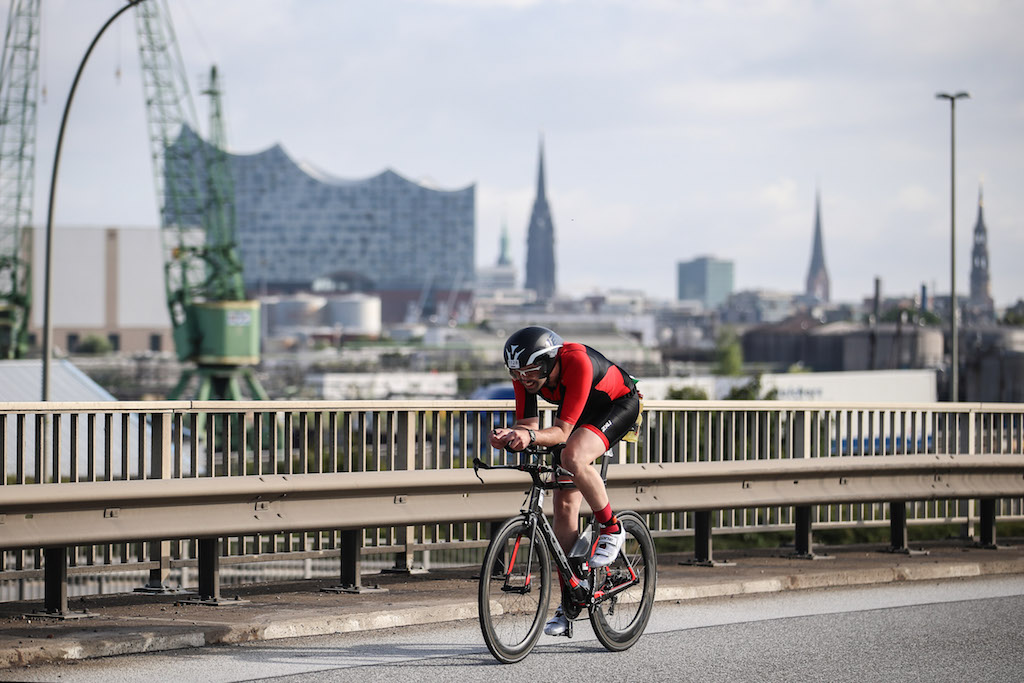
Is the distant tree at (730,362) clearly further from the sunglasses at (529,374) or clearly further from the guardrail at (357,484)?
the sunglasses at (529,374)

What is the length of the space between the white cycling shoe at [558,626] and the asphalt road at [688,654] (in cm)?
19

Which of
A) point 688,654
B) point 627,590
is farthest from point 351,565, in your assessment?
point 688,654

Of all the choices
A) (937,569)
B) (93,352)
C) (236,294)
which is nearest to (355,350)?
(93,352)

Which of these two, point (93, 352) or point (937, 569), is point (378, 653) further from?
point (93, 352)

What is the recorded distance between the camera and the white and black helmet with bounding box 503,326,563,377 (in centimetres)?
689

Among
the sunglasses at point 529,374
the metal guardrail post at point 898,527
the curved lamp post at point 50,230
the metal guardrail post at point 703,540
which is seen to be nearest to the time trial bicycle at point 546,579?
the sunglasses at point 529,374

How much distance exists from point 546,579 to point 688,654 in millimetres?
1010

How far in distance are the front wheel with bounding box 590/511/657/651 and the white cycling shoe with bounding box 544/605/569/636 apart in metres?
0.19

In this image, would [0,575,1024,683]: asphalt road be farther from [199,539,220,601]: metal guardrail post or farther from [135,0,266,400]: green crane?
[135,0,266,400]: green crane

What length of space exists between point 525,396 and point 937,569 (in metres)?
5.22

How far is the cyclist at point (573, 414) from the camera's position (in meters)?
6.92

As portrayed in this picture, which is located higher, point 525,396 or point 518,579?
point 525,396

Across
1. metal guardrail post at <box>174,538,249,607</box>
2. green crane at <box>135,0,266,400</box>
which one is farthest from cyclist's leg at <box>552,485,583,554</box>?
green crane at <box>135,0,266,400</box>

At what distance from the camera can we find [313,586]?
31.9 feet
